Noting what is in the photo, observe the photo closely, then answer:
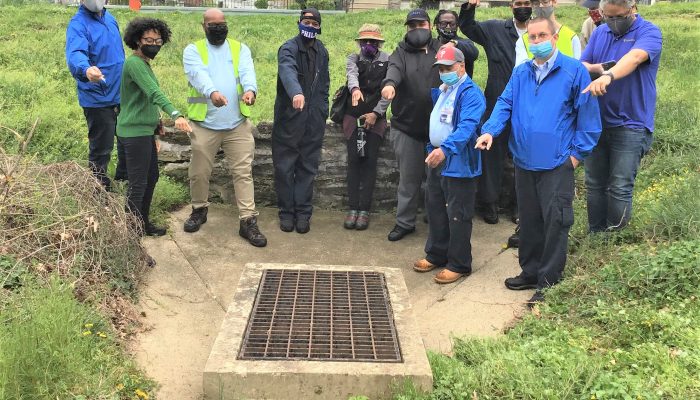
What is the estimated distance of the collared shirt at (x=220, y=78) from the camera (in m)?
5.16

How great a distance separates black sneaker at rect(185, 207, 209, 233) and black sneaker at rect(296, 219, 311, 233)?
0.88 metres

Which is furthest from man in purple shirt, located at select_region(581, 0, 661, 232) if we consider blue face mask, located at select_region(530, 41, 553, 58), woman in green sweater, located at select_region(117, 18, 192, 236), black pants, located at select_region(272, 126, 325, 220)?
woman in green sweater, located at select_region(117, 18, 192, 236)

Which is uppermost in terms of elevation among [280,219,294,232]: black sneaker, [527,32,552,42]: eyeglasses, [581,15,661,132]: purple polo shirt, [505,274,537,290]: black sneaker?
[527,32,552,42]: eyeglasses

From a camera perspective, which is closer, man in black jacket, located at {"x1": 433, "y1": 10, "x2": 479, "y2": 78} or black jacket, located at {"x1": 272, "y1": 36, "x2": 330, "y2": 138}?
man in black jacket, located at {"x1": 433, "y1": 10, "x2": 479, "y2": 78}

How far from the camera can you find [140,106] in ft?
15.9

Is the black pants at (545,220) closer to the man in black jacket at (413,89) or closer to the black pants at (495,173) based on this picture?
the black pants at (495,173)

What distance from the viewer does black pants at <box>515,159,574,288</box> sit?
414 cm

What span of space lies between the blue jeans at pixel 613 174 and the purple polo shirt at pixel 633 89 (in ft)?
0.26

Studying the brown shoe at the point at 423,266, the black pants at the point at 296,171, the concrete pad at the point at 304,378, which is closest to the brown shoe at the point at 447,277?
the brown shoe at the point at 423,266

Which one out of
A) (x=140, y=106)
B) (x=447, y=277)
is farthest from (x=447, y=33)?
(x=140, y=106)

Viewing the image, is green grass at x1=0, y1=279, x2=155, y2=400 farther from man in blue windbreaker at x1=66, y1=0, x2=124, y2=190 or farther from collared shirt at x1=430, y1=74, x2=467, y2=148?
collared shirt at x1=430, y1=74, x2=467, y2=148

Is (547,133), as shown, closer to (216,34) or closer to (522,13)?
(522,13)

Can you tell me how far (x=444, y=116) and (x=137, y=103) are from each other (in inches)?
94.3

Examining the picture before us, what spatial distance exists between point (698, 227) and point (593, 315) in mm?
1126
